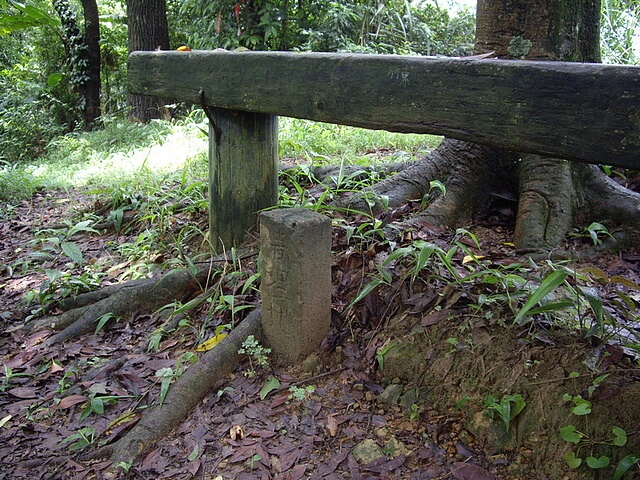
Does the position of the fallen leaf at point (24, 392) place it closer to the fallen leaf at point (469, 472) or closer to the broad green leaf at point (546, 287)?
the fallen leaf at point (469, 472)

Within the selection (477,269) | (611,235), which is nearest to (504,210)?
(611,235)

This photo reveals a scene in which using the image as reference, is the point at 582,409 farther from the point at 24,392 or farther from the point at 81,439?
the point at 24,392

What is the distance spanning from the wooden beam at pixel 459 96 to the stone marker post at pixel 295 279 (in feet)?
1.50

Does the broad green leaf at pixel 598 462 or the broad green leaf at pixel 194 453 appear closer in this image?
the broad green leaf at pixel 598 462

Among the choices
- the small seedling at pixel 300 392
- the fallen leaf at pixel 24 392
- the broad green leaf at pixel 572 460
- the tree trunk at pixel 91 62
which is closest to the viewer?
the broad green leaf at pixel 572 460

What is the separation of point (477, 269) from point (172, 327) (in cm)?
151

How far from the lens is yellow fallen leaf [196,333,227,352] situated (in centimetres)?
257

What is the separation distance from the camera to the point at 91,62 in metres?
9.78

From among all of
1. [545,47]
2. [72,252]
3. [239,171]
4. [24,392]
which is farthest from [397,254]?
[72,252]

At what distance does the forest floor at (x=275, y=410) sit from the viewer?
193 centimetres

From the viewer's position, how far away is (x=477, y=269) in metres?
Result: 2.55

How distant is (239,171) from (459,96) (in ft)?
4.79

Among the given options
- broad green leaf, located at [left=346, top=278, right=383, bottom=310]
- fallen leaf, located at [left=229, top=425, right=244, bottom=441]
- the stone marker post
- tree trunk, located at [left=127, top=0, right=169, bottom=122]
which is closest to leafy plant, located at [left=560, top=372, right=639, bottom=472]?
broad green leaf, located at [left=346, top=278, right=383, bottom=310]

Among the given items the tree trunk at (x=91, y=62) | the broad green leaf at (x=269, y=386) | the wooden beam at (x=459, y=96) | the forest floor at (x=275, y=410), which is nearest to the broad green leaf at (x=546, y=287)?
the forest floor at (x=275, y=410)
